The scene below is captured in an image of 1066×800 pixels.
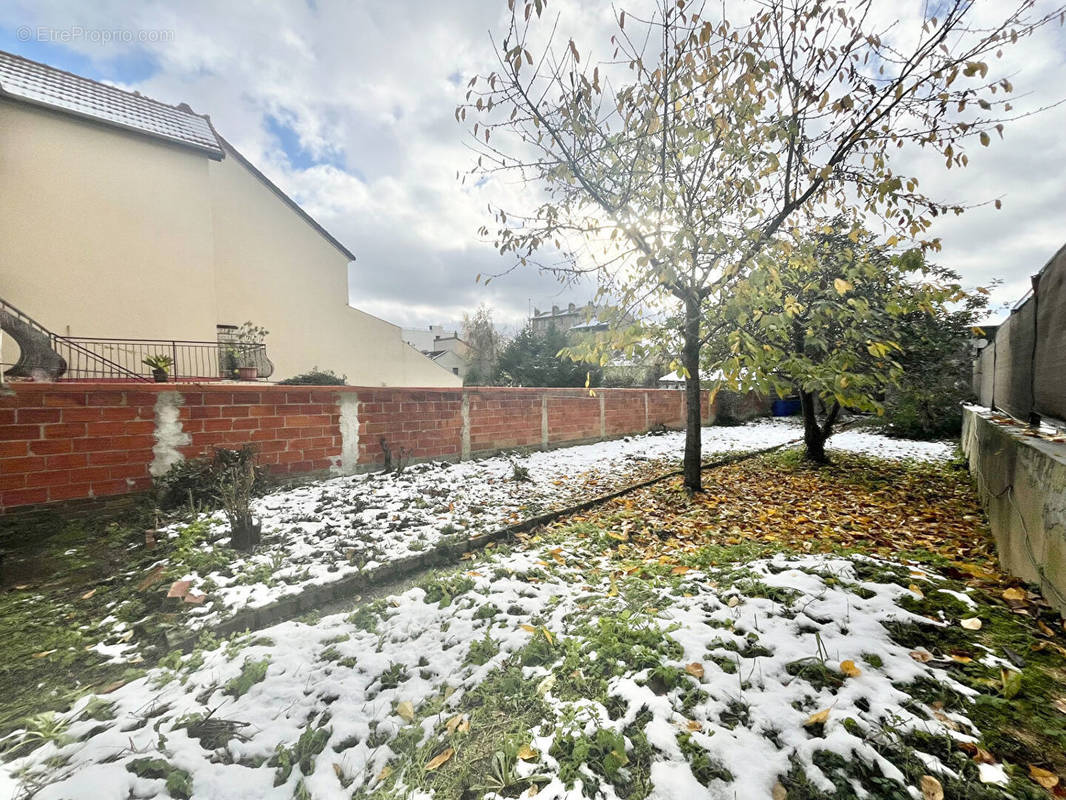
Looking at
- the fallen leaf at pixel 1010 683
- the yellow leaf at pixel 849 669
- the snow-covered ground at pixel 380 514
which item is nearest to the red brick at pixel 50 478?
the snow-covered ground at pixel 380 514

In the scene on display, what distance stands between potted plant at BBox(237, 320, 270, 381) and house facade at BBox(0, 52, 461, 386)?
1.38 ft

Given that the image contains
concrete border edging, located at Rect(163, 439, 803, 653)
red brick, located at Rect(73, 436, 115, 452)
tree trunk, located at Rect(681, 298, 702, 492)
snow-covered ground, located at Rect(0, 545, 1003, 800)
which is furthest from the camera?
tree trunk, located at Rect(681, 298, 702, 492)

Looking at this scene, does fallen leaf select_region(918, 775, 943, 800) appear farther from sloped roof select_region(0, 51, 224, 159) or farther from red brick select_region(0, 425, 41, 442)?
sloped roof select_region(0, 51, 224, 159)

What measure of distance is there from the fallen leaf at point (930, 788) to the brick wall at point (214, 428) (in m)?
5.15

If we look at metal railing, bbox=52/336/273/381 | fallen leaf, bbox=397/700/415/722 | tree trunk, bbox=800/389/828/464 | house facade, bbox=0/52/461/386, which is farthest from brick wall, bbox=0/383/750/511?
house facade, bbox=0/52/461/386

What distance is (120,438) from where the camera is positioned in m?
3.47

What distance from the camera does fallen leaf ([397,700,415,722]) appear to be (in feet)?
5.67

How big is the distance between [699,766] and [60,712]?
271 centimetres

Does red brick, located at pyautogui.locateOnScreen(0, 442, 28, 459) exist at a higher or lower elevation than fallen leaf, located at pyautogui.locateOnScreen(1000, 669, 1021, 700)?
higher

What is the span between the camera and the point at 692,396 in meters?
5.20

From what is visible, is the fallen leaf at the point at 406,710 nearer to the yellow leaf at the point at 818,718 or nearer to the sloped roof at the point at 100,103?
the yellow leaf at the point at 818,718

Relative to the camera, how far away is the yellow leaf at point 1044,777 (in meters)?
1.19

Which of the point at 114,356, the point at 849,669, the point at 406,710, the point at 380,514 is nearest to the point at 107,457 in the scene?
the point at 380,514

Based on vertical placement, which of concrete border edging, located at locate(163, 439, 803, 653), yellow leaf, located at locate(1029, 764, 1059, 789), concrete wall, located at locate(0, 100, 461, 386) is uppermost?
concrete wall, located at locate(0, 100, 461, 386)
